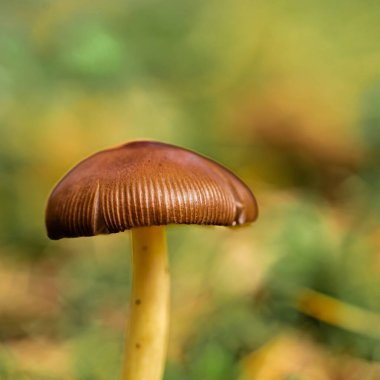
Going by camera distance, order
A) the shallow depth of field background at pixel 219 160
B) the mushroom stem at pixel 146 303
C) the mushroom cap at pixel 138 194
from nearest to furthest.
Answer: the mushroom cap at pixel 138 194, the mushroom stem at pixel 146 303, the shallow depth of field background at pixel 219 160

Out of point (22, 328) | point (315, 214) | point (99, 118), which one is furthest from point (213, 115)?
point (22, 328)

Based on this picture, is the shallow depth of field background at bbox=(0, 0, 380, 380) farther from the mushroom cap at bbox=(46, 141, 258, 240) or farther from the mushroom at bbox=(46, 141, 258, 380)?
the mushroom cap at bbox=(46, 141, 258, 240)

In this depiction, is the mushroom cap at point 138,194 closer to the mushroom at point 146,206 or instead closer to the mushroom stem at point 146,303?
the mushroom at point 146,206

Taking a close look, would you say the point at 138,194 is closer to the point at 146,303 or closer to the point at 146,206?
the point at 146,206

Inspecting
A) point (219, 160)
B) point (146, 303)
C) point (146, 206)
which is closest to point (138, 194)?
point (146, 206)

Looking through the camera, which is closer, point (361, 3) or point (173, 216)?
point (173, 216)

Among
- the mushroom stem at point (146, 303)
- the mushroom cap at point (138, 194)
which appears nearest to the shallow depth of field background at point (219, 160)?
the mushroom stem at point (146, 303)

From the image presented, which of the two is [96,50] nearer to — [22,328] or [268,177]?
[268,177]
